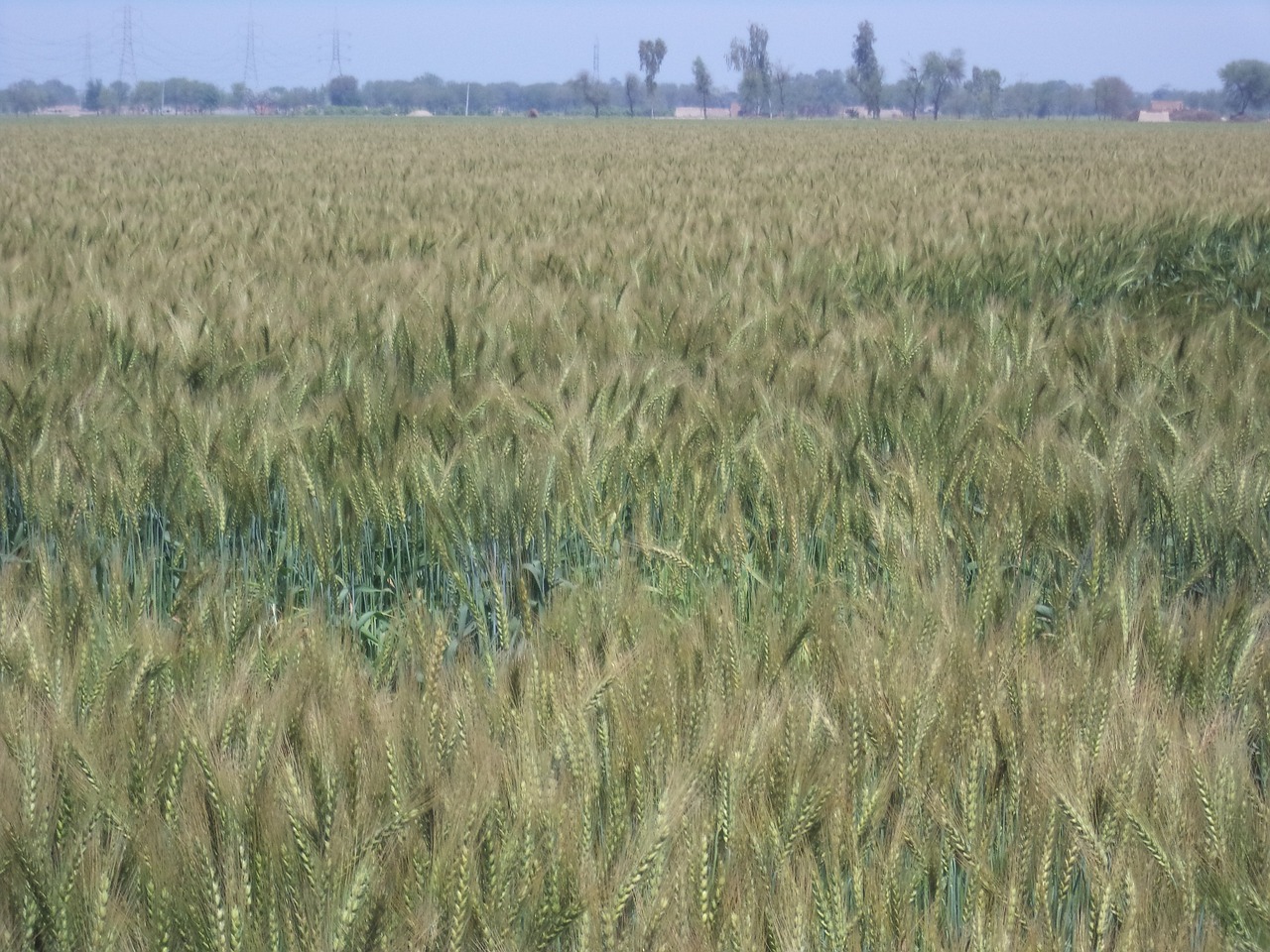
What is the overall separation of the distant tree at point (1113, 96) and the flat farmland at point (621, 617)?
167m

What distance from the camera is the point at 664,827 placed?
44.9 inches

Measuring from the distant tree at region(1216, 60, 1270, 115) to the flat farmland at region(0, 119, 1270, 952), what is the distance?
148038 mm

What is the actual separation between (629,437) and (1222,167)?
57.7ft

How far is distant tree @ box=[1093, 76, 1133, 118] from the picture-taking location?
154 metres

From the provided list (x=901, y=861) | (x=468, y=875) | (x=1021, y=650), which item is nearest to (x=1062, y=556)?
(x=1021, y=650)

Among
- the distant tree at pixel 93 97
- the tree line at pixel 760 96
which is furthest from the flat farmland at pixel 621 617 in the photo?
the distant tree at pixel 93 97

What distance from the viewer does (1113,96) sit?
15325 cm

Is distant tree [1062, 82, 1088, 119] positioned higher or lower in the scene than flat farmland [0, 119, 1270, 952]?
higher

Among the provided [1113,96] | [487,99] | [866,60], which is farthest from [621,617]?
[487,99]

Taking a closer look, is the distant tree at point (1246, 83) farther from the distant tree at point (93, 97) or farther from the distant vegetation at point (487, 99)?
the distant tree at point (93, 97)

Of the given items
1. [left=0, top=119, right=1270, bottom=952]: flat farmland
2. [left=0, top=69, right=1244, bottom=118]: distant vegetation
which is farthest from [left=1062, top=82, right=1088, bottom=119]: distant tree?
[left=0, top=119, right=1270, bottom=952]: flat farmland

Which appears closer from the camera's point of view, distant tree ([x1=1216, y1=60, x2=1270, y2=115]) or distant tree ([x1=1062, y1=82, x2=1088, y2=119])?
distant tree ([x1=1216, y1=60, x2=1270, y2=115])

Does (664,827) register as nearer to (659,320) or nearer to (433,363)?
(433,363)

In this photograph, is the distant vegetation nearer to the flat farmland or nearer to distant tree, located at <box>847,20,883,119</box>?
distant tree, located at <box>847,20,883,119</box>
